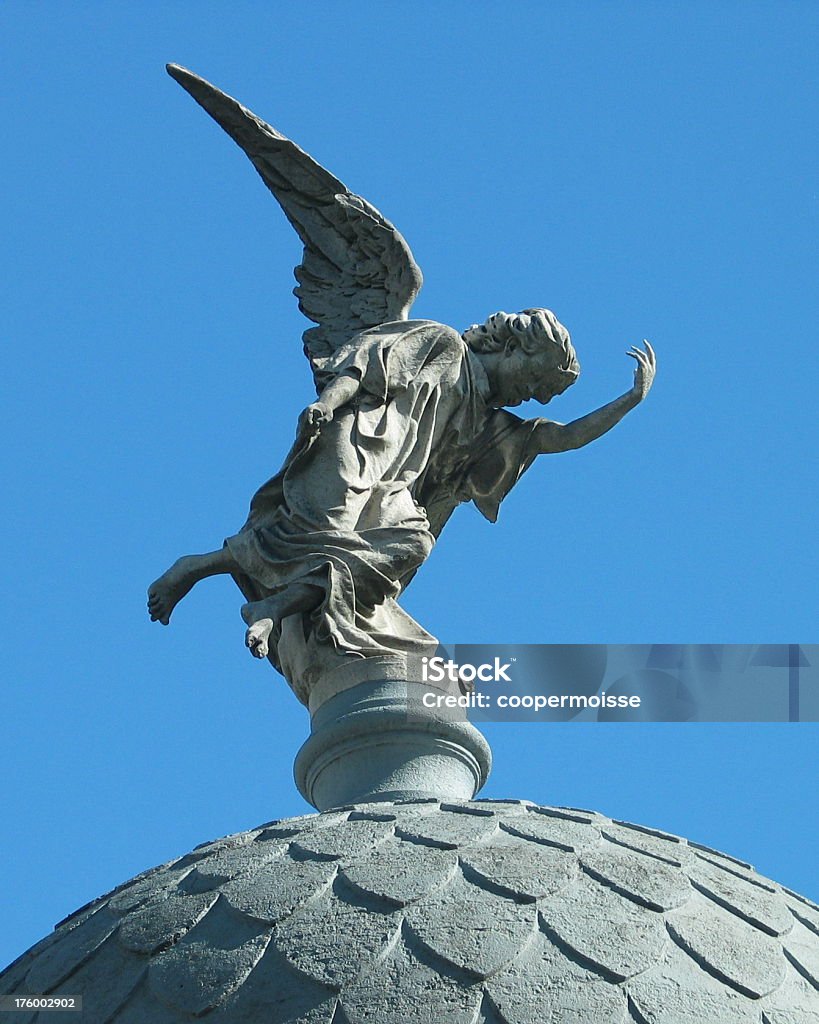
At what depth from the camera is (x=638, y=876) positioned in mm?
7027

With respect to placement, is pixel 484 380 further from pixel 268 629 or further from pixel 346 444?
pixel 268 629

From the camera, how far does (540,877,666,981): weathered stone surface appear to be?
645 cm

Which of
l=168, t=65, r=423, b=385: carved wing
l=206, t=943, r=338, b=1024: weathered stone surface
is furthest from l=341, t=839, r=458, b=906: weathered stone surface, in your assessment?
l=168, t=65, r=423, b=385: carved wing

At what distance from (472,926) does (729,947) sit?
871 mm

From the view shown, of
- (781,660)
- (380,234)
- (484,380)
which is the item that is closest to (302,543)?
(484,380)

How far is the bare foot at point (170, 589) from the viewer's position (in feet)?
31.4

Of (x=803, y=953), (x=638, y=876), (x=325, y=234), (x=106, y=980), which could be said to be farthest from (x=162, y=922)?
(x=325, y=234)

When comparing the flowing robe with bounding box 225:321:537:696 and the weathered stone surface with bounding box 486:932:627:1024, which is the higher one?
the flowing robe with bounding box 225:321:537:696

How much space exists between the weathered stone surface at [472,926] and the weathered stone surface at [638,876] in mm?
415

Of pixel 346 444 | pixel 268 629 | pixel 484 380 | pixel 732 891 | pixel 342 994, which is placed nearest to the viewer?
pixel 342 994

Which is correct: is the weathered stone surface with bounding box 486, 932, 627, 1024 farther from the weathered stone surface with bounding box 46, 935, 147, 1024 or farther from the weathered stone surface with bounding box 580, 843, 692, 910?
the weathered stone surface with bounding box 46, 935, 147, 1024

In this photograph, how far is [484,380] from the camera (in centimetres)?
1042

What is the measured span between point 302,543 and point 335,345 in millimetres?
2131

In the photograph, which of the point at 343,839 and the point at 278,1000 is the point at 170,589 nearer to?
the point at 343,839
